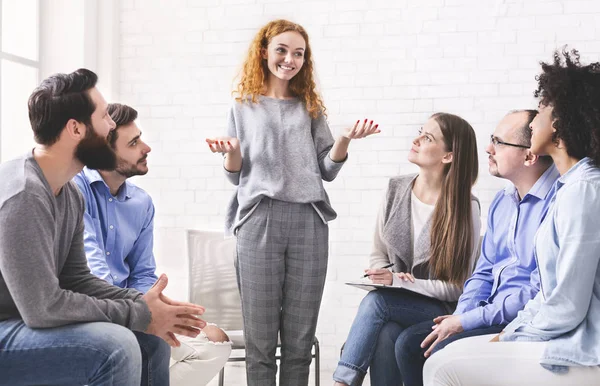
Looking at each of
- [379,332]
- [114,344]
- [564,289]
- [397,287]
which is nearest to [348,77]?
[397,287]

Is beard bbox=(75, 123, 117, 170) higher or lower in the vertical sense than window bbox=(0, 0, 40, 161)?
lower

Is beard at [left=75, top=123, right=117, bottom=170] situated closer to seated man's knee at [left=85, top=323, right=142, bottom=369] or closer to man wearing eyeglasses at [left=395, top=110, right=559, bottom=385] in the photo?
seated man's knee at [left=85, top=323, right=142, bottom=369]

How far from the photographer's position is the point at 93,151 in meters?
1.89

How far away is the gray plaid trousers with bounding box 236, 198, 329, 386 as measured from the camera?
260cm

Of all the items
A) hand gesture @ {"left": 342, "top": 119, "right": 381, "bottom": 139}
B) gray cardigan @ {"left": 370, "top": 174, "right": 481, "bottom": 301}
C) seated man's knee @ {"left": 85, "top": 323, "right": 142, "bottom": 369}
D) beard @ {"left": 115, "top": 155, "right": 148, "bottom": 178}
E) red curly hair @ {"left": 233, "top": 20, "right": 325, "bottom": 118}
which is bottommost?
seated man's knee @ {"left": 85, "top": 323, "right": 142, "bottom": 369}

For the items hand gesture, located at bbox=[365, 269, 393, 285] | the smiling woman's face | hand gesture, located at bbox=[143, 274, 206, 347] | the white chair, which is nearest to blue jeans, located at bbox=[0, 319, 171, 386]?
hand gesture, located at bbox=[143, 274, 206, 347]

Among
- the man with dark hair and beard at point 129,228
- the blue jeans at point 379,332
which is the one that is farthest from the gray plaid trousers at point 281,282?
the blue jeans at point 379,332

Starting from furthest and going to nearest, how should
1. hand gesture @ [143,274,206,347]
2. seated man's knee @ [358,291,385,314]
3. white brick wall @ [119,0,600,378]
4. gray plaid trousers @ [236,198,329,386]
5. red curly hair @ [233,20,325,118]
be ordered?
1. white brick wall @ [119,0,600,378]
2. red curly hair @ [233,20,325,118]
3. gray plaid trousers @ [236,198,329,386]
4. seated man's knee @ [358,291,385,314]
5. hand gesture @ [143,274,206,347]

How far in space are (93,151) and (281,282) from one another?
1.02 metres

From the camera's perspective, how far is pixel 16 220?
1.64 meters

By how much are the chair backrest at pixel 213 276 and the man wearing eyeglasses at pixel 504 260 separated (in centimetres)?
110

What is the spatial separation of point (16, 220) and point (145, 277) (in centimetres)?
96

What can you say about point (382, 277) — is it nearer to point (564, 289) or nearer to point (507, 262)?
point (507, 262)

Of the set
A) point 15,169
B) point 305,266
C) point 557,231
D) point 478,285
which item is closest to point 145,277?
point 305,266
